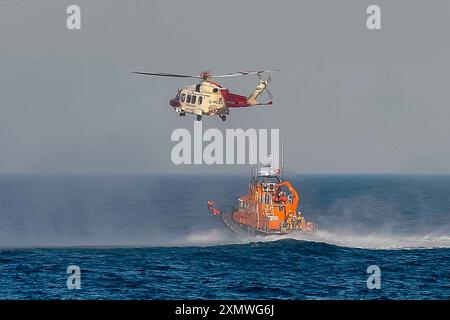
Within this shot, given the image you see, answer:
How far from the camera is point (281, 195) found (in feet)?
278

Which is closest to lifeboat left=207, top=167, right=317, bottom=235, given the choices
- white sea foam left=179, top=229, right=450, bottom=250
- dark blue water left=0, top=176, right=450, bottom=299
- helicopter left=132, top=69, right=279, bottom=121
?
white sea foam left=179, top=229, right=450, bottom=250

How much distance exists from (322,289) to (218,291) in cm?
784

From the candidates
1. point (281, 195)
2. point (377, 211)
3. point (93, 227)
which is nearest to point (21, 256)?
point (281, 195)

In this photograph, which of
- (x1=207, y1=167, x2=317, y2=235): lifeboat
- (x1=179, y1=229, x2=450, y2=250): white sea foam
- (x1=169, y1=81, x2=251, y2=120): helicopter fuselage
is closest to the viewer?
(x1=169, y1=81, x2=251, y2=120): helicopter fuselage

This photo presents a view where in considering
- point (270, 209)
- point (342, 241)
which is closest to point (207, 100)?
point (270, 209)

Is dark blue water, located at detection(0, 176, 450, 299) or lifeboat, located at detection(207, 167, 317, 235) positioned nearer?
dark blue water, located at detection(0, 176, 450, 299)

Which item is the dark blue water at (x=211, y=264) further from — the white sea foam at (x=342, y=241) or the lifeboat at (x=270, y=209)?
the lifeboat at (x=270, y=209)

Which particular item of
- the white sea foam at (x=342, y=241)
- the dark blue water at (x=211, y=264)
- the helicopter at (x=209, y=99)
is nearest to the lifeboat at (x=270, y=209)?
the white sea foam at (x=342, y=241)

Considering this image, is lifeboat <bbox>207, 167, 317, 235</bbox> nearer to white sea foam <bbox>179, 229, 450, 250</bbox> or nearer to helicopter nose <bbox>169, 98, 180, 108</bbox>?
white sea foam <bbox>179, 229, 450, 250</bbox>

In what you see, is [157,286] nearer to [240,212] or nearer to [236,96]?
[236,96]

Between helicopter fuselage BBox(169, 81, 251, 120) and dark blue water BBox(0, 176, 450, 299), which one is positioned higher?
helicopter fuselage BBox(169, 81, 251, 120)

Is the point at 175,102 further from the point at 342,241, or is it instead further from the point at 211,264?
the point at 342,241
